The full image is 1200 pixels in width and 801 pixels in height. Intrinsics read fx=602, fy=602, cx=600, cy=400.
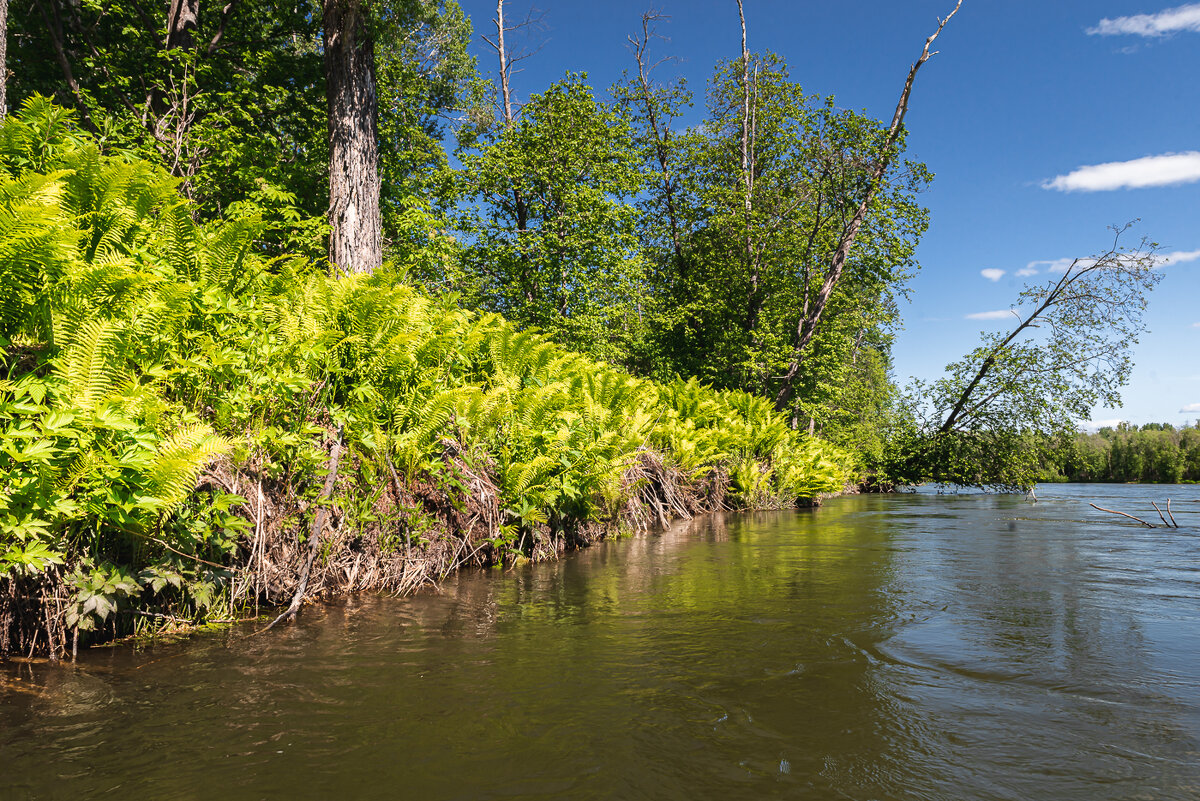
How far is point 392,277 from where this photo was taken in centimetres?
512

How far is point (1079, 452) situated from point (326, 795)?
18.8 metres

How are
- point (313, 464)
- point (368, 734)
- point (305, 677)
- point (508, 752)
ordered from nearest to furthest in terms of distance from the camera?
point (508, 752), point (368, 734), point (305, 677), point (313, 464)

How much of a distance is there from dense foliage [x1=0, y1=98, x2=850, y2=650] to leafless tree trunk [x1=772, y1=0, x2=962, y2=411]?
11.9 metres

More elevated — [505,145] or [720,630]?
[505,145]

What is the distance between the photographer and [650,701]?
7.30 feet

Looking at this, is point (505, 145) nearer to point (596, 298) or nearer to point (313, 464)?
point (596, 298)

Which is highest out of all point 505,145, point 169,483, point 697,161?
point 697,161

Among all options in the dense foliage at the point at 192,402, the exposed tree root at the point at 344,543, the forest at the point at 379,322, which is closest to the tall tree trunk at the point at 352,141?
the forest at the point at 379,322

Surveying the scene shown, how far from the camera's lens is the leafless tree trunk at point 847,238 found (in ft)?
50.9

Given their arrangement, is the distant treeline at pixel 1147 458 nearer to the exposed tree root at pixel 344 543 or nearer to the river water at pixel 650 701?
the river water at pixel 650 701

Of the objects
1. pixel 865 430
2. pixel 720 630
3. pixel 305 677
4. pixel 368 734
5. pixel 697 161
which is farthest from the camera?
pixel 865 430

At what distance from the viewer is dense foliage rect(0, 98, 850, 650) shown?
2.43 meters

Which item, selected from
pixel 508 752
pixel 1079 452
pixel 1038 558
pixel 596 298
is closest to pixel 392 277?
pixel 508 752

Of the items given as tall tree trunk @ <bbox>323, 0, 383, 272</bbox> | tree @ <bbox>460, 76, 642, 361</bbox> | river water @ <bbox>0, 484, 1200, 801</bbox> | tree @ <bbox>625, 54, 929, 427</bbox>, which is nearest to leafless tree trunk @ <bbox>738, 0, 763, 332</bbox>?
tree @ <bbox>625, 54, 929, 427</bbox>
